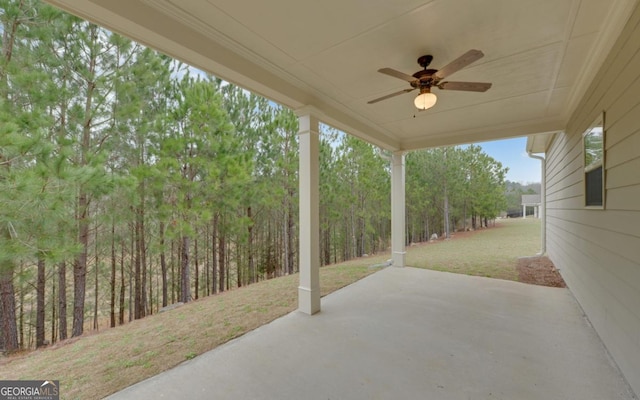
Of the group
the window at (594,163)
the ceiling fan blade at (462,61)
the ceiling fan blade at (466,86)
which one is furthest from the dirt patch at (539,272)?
the ceiling fan blade at (462,61)

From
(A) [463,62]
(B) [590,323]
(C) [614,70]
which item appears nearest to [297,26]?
(A) [463,62]

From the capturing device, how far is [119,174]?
4492 millimetres

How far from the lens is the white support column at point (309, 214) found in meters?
3.05

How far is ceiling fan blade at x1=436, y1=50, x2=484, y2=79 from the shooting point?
5.61 ft

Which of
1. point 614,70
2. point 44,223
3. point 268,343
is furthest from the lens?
point 44,223

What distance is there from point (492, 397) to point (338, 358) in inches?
44.1

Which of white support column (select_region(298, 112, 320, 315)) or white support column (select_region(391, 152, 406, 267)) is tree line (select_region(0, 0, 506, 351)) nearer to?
white support column (select_region(298, 112, 320, 315))

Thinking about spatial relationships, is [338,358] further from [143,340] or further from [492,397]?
[143,340]

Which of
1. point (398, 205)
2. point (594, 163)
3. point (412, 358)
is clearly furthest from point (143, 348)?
point (594, 163)

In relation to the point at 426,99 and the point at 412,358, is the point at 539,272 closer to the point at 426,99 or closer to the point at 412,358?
the point at 412,358

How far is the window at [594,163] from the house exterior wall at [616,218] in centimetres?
10

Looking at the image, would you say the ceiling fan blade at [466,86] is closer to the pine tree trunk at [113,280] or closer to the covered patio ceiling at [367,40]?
the covered patio ceiling at [367,40]

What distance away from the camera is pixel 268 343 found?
7.91 feet

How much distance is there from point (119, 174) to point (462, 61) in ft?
17.9
